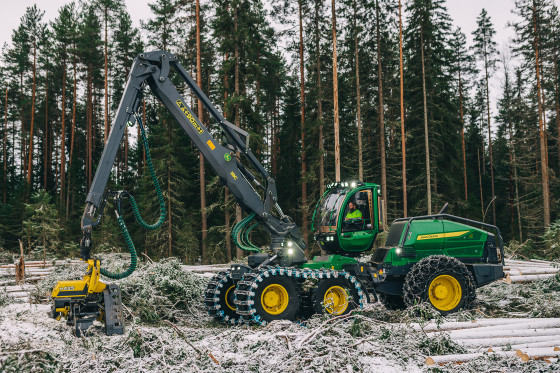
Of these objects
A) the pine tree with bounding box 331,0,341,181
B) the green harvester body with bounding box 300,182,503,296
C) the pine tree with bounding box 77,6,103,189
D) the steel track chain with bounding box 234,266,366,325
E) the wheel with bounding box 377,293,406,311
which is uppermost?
the pine tree with bounding box 77,6,103,189

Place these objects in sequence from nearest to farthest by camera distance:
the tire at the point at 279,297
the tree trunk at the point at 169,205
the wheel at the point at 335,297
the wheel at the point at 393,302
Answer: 1. the tire at the point at 279,297
2. the wheel at the point at 335,297
3. the wheel at the point at 393,302
4. the tree trunk at the point at 169,205

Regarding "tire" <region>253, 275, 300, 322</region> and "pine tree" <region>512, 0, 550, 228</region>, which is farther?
"pine tree" <region>512, 0, 550, 228</region>

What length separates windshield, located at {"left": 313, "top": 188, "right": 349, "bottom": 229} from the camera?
914cm

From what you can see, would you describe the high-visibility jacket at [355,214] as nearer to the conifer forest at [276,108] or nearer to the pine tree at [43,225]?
the conifer forest at [276,108]

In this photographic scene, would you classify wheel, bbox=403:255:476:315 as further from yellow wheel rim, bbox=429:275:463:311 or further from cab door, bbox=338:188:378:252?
cab door, bbox=338:188:378:252

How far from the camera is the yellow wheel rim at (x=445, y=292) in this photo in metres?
8.75

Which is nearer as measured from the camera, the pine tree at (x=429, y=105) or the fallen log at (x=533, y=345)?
the fallen log at (x=533, y=345)

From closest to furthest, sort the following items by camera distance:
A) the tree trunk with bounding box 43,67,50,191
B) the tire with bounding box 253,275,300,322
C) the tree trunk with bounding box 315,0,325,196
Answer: the tire with bounding box 253,275,300,322 → the tree trunk with bounding box 315,0,325,196 → the tree trunk with bounding box 43,67,50,191

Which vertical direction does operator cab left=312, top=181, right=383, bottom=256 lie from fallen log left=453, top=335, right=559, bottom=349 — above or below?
above

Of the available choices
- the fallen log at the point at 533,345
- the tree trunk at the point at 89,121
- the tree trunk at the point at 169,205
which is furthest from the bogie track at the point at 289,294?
the tree trunk at the point at 89,121

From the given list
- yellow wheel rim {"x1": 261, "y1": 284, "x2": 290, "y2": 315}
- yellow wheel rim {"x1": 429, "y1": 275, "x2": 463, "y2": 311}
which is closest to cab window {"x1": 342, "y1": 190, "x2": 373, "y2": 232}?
yellow wheel rim {"x1": 429, "y1": 275, "x2": 463, "y2": 311}

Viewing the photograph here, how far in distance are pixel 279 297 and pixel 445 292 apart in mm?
3379

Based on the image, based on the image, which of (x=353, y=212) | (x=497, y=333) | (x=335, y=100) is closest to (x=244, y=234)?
(x=353, y=212)

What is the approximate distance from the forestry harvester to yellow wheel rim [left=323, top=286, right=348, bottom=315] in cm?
2
